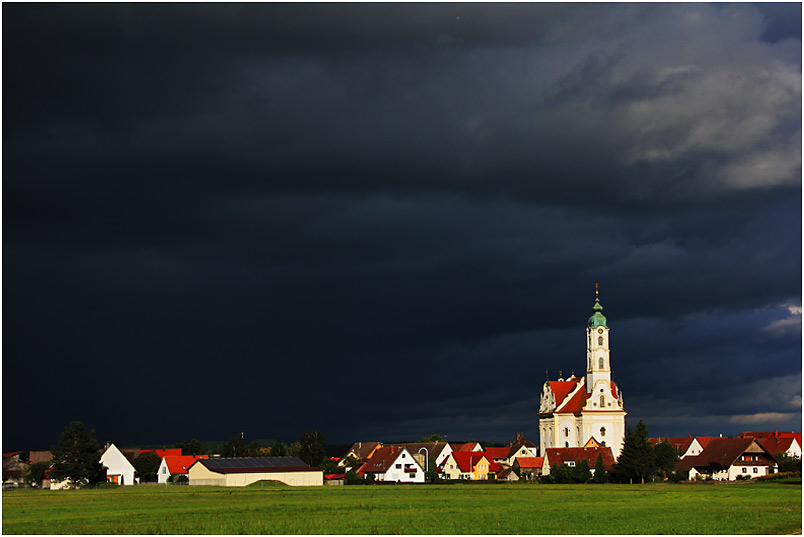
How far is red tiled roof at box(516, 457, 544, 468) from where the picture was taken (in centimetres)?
15060

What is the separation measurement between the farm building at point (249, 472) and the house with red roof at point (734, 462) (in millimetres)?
53598

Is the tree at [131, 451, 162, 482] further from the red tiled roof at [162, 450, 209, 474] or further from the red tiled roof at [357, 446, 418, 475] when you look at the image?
the red tiled roof at [357, 446, 418, 475]

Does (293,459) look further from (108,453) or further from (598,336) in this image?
(598,336)

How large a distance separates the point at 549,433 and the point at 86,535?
144m

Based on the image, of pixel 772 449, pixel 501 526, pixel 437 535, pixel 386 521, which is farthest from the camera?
pixel 772 449

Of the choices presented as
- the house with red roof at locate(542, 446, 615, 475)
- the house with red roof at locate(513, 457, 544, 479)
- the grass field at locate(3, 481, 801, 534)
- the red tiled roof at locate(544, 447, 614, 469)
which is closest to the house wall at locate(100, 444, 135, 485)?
the house with red roof at locate(513, 457, 544, 479)

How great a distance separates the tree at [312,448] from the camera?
131 metres

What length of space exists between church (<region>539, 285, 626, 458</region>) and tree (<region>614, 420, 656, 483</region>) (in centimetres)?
5302

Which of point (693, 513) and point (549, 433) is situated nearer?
point (693, 513)

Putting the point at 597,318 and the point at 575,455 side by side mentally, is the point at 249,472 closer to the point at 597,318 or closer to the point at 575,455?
the point at 575,455

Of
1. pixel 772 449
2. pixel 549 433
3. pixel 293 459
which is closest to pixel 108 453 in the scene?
pixel 293 459

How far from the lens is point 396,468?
123 m

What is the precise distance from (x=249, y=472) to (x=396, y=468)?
2531 cm

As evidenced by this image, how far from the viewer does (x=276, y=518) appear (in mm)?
43219
